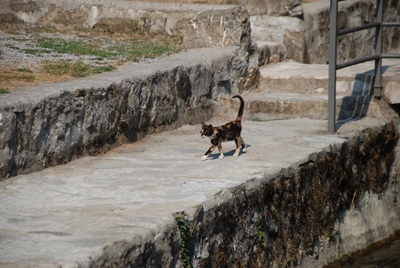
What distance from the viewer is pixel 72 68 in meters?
8.90

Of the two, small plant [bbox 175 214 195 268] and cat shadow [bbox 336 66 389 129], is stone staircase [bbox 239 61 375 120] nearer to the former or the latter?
cat shadow [bbox 336 66 389 129]

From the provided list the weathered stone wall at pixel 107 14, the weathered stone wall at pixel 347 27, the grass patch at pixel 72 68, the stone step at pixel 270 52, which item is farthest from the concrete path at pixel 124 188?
the weathered stone wall at pixel 107 14

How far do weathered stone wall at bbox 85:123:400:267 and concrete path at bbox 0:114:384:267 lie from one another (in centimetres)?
10

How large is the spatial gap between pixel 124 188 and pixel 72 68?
9.05 ft

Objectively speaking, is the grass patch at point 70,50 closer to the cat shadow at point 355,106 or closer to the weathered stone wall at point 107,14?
the weathered stone wall at point 107,14

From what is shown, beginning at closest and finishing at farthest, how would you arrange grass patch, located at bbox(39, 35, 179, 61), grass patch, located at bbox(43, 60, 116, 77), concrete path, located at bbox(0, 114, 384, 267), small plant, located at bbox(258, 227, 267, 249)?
1. concrete path, located at bbox(0, 114, 384, 267)
2. small plant, located at bbox(258, 227, 267, 249)
3. grass patch, located at bbox(43, 60, 116, 77)
4. grass patch, located at bbox(39, 35, 179, 61)

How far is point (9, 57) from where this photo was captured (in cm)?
931

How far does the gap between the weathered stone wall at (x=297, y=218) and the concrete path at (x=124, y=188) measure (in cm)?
10

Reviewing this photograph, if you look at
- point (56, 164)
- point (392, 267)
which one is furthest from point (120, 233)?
point (392, 267)

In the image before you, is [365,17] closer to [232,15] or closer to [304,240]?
[232,15]

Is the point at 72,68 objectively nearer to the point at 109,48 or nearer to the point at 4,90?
the point at 4,90

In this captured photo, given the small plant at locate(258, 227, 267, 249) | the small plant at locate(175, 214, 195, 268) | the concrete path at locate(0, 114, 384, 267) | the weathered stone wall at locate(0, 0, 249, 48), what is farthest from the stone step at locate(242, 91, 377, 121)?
the small plant at locate(175, 214, 195, 268)

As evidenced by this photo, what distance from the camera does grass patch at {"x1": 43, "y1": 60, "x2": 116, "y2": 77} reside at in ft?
28.4

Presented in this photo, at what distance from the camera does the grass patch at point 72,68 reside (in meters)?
8.65
